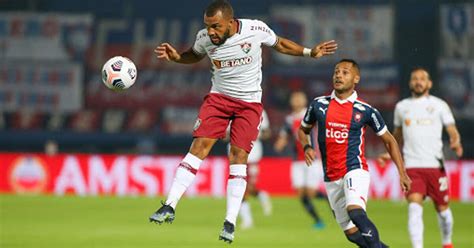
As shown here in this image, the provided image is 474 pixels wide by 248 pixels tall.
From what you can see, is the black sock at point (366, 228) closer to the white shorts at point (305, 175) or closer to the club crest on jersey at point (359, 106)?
the club crest on jersey at point (359, 106)

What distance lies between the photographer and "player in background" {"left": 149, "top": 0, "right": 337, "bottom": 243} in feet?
39.6

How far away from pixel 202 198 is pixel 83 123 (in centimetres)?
710

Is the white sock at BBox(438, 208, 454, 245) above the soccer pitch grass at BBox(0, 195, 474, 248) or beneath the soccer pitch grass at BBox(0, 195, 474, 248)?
above

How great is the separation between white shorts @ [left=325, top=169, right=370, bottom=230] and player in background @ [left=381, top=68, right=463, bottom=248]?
7.31 feet

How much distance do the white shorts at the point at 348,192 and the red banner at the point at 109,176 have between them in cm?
1629

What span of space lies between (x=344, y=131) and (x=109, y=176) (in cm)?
1780

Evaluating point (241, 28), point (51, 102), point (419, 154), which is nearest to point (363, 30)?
point (51, 102)

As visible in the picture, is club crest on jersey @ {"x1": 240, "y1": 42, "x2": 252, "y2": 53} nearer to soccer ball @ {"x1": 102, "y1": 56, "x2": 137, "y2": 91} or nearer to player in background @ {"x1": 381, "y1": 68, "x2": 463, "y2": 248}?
soccer ball @ {"x1": 102, "y1": 56, "x2": 137, "y2": 91}

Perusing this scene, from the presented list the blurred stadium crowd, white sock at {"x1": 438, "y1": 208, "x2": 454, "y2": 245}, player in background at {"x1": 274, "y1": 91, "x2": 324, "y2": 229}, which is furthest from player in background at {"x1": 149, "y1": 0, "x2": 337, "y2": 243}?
the blurred stadium crowd

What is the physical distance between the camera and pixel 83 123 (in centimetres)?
3412

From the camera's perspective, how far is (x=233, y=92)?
481 inches

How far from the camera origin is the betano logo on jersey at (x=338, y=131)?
12.0 m

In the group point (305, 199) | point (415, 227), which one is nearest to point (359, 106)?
point (415, 227)

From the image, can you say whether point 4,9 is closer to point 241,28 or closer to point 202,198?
point 202,198
